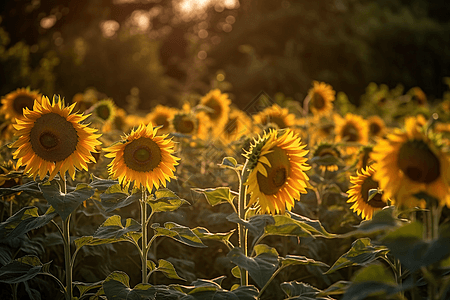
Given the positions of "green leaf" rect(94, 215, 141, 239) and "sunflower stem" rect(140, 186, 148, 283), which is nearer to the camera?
"green leaf" rect(94, 215, 141, 239)

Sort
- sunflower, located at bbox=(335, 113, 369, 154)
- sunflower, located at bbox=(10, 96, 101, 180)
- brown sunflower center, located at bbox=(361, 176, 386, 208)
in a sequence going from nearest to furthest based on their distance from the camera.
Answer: sunflower, located at bbox=(10, 96, 101, 180), brown sunflower center, located at bbox=(361, 176, 386, 208), sunflower, located at bbox=(335, 113, 369, 154)

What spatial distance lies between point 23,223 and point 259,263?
3.10 feet

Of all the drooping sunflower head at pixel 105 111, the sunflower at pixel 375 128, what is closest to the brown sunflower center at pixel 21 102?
the drooping sunflower head at pixel 105 111

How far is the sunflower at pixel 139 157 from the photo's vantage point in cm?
200

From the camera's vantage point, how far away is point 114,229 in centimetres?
186

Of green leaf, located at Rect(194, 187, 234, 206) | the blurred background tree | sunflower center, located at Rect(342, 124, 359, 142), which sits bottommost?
green leaf, located at Rect(194, 187, 234, 206)

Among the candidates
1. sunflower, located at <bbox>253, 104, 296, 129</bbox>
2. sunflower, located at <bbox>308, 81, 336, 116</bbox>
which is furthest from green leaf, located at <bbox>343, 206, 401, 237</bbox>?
sunflower, located at <bbox>308, 81, 336, 116</bbox>

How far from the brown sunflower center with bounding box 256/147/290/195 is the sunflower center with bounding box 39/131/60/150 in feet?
2.87

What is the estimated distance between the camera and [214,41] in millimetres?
20328

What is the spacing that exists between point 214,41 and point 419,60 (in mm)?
8588

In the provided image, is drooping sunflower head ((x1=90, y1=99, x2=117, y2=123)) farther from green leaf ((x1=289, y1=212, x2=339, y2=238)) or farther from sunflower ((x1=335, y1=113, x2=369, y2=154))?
green leaf ((x1=289, y1=212, x2=339, y2=238))

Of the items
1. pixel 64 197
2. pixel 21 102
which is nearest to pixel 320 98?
pixel 21 102

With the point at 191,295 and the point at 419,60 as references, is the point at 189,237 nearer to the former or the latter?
the point at 191,295

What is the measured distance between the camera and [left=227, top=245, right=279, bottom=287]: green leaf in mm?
1498
